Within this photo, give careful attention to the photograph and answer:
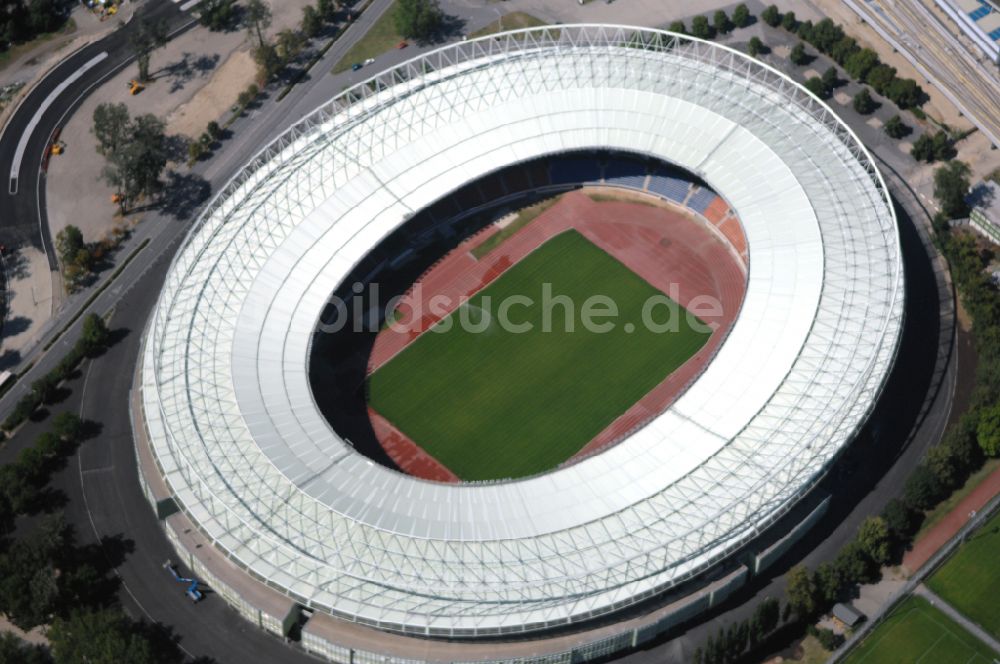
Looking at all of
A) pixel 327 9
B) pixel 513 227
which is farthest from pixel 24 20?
pixel 513 227

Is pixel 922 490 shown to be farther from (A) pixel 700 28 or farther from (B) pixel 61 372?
(B) pixel 61 372

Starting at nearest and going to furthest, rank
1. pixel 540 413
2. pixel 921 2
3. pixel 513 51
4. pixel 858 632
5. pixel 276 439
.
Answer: pixel 858 632
pixel 276 439
pixel 540 413
pixel 513 51
pixel 921 2

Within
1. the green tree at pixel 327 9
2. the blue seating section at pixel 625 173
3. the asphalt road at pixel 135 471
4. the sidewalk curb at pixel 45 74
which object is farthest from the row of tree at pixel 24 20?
the blue seating section at pixel 625 173

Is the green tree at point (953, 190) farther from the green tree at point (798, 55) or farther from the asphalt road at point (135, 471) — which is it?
the green tree at point (798, 55)

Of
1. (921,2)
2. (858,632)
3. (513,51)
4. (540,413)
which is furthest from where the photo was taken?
(921,2)

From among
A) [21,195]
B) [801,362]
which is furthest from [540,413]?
[21,195]

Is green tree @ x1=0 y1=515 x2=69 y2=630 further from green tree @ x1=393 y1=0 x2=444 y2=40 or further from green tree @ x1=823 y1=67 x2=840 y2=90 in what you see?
green tree @ x1=823 y1=67 x2=840 y2=90

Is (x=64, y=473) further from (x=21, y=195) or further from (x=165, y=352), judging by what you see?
(x=21, y=195)
